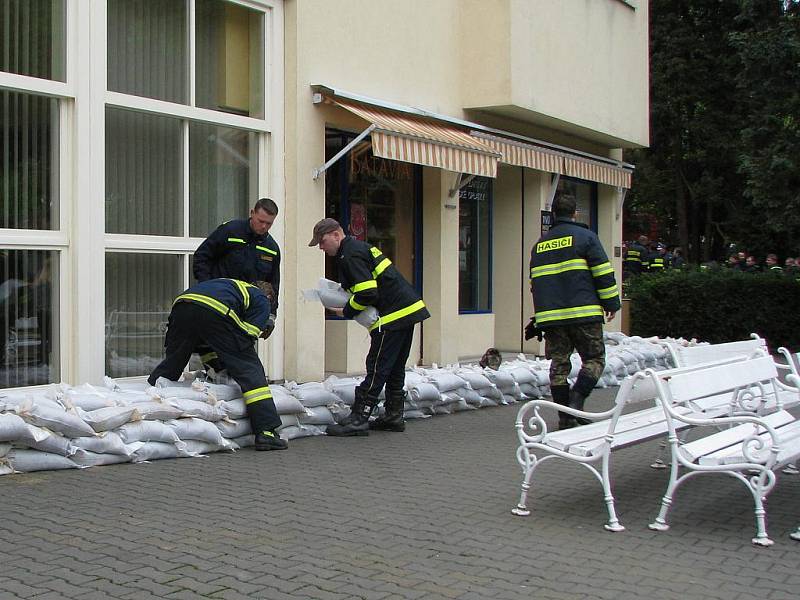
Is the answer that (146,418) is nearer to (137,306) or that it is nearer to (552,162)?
(137,306)

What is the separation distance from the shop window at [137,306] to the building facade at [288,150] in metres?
0.02

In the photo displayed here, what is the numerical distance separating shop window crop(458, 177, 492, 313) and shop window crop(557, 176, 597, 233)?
2.47 meters

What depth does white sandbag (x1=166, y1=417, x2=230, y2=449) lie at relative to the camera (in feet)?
22.5

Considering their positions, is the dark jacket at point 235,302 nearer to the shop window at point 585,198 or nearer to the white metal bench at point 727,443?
the white metal bench at point 727,443

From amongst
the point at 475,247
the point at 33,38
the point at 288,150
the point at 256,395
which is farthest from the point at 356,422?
the point at 475,247

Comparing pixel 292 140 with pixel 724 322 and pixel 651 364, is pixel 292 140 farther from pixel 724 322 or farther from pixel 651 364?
pixel 724 322

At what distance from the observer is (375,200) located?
1229 centimetres

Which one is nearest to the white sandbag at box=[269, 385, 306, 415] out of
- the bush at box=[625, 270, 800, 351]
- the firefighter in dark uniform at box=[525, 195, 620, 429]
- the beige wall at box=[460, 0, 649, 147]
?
the firefighter in dark uniform at box=[525, 195, 620, 429]

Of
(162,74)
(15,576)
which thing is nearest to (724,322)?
(162,74)

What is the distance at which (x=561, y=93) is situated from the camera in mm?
13961

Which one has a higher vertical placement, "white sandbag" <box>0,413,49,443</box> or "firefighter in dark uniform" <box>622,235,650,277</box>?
"firefighter in dark uniform" <box>622,235,650,277</box>

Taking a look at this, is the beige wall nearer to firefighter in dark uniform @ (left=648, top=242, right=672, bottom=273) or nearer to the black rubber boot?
the black rubber boot

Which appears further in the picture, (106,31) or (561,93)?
(561,93)

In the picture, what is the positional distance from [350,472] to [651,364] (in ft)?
24.4
